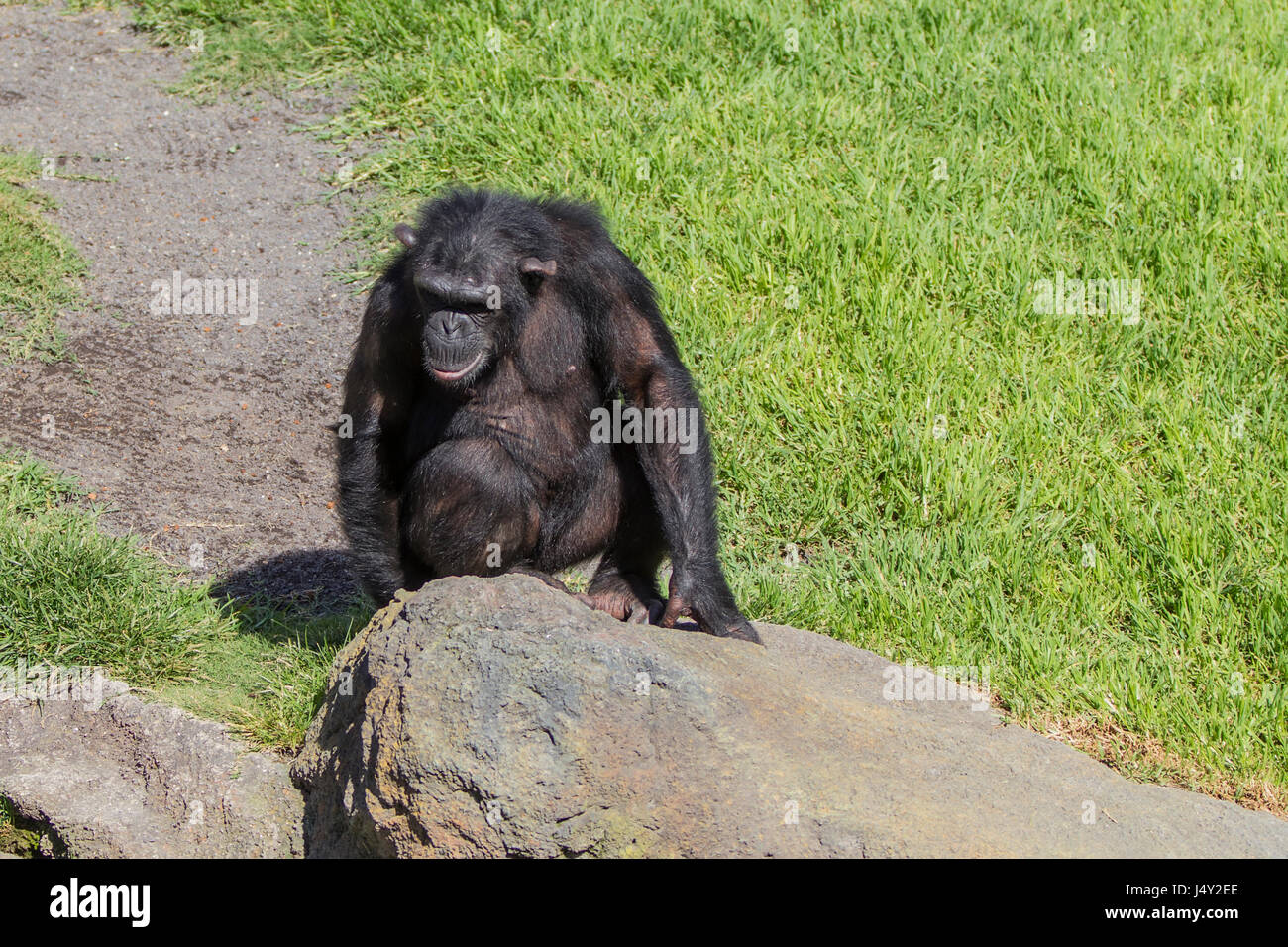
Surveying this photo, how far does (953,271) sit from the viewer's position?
303 inches

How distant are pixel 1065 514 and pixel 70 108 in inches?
298

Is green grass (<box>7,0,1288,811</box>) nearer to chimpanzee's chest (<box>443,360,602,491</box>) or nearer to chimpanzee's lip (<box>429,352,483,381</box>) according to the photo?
chimpanzee's chest (<box>443,360,602,491</box>)

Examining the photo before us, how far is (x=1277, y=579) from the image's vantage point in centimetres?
592

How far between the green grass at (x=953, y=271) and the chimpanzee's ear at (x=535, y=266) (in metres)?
1.98

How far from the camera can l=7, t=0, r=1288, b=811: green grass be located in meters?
5.96

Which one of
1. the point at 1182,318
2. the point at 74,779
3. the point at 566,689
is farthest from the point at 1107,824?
the point at 1182,318

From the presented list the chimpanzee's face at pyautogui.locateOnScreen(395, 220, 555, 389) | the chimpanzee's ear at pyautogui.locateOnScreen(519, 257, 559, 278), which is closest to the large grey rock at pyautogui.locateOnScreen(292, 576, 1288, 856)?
the chimpanzee's face at pyautogui.locateOnScreen(395, 220, 555, 389)

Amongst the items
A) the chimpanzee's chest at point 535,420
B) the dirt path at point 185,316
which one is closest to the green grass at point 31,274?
the dirt path at point 185,316

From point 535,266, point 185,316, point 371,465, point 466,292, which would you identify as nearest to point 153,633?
point 371,465

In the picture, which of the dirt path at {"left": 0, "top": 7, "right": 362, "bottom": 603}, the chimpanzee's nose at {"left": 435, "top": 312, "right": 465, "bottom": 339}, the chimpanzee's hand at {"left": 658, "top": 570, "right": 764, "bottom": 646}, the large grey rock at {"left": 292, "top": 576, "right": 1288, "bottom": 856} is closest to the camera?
the large grey rock at {"left": 292, "top": 576, "right": 1288, "bottom": 856}

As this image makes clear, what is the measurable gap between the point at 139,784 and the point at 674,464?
2.25 m

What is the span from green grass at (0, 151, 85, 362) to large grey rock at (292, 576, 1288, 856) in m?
4.28

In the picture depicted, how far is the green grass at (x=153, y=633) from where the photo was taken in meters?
5.00

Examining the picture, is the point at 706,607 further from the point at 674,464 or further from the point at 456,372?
the point at 456,372
